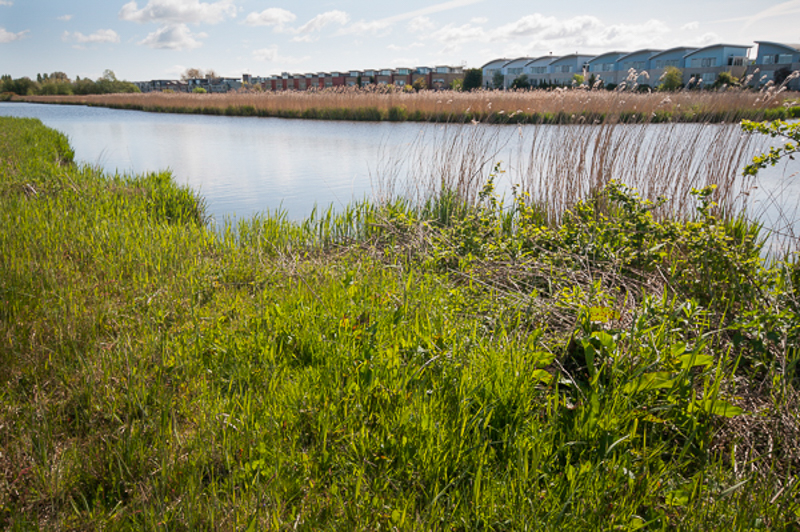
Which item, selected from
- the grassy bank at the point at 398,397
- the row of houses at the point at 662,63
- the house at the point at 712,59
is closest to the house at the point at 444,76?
the row of houses at the point at 662,63

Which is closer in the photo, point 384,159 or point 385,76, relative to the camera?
point 384,159

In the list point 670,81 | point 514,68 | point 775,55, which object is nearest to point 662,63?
point 775,55

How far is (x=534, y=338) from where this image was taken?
201 centimetres

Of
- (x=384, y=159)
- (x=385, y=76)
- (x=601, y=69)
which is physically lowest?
(x=384, y=159)

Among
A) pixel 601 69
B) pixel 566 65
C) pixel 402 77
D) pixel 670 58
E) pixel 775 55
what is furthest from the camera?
pixel 402 77

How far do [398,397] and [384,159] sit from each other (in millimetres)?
6735

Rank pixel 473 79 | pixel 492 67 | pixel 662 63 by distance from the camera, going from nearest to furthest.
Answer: pixel 473 79 < pixel 662 63 < pixel 492 67

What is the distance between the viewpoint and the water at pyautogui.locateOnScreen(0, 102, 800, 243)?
4.80 m

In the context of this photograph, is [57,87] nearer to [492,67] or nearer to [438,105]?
[492,67]

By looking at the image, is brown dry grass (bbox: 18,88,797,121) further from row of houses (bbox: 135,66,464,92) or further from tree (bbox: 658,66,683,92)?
row of houses (bbox: 135,66,464,92)

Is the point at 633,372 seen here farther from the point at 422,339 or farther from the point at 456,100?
the point at 456,100

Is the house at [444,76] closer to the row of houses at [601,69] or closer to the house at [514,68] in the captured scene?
the row of houses at [601,69]

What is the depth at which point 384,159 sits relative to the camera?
811cm

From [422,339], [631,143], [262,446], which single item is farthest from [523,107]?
[262,446]
